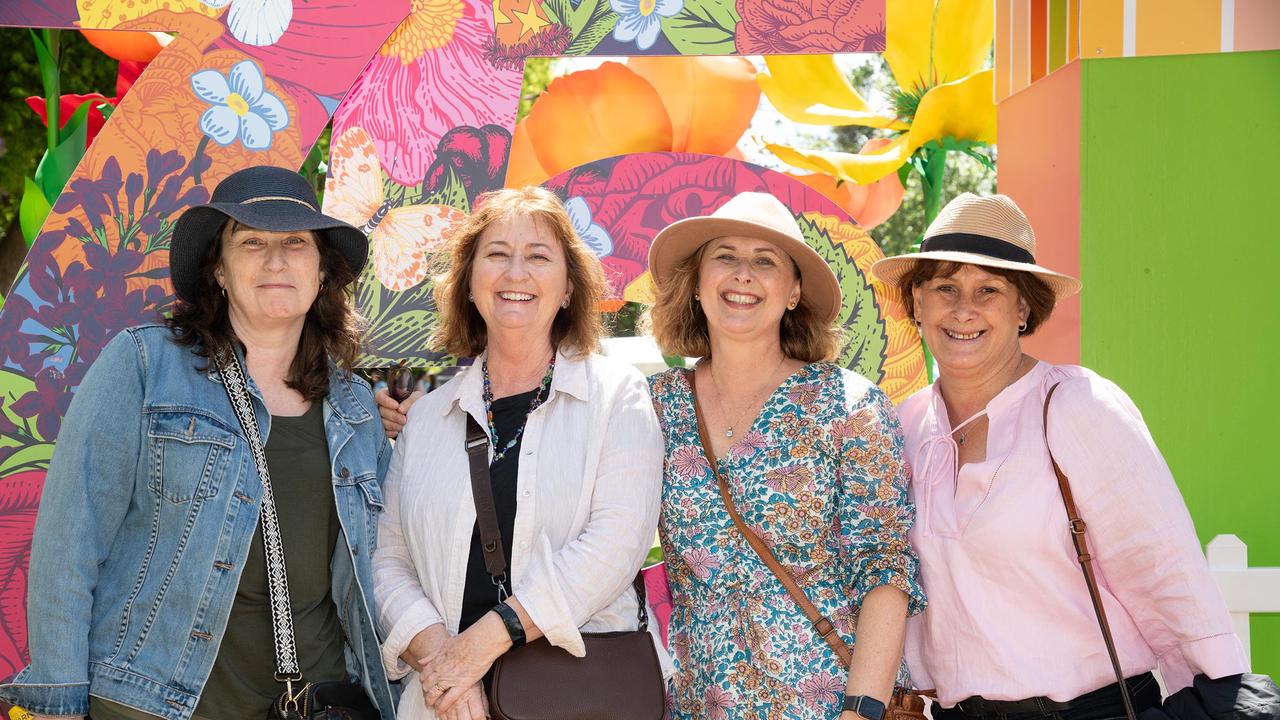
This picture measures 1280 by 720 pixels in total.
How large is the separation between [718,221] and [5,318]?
7.73ft

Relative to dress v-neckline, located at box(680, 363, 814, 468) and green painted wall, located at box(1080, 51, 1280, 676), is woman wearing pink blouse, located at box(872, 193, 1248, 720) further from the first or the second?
green painted wall, located at box(1080, 51, 1280, 676)

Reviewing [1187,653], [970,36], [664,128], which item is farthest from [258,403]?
[970,36]

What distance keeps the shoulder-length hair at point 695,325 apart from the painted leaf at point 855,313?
2.39 ft

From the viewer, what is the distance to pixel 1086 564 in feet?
9.10

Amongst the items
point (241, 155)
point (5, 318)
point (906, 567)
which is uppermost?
point (241, 155)

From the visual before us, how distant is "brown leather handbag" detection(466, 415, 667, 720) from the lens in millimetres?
2775

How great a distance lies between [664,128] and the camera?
4352mm

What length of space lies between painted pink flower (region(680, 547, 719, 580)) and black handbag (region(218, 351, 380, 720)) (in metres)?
0.92

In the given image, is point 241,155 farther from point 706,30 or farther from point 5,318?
point 706,30

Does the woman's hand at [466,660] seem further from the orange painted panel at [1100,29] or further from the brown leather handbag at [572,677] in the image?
the orange painted panel at [1100,29]

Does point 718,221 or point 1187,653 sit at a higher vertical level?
point 718,221

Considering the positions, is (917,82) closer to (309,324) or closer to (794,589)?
(794,589)

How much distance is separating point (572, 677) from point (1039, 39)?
285 cm

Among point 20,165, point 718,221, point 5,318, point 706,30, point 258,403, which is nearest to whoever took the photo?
point 258,403
